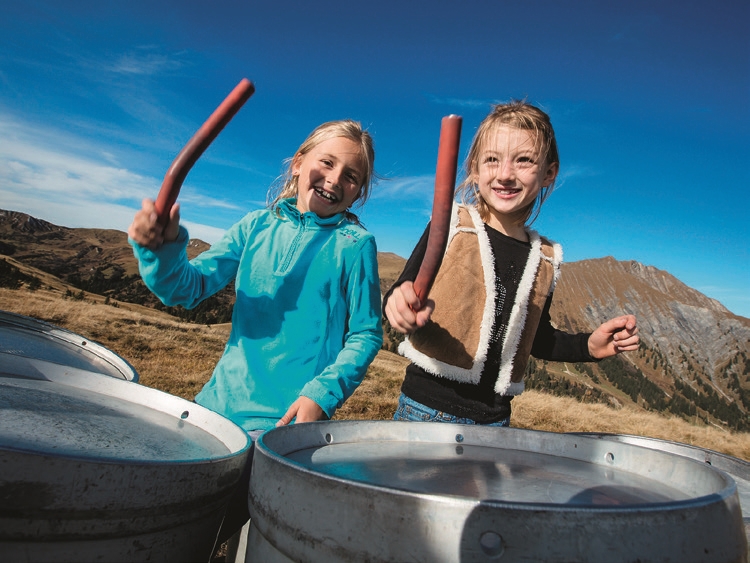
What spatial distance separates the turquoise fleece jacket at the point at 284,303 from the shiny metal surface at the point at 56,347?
49 centimetres

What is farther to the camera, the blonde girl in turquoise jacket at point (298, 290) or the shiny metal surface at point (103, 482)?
the blonde girl in turquoise jacket at point (298, 290)

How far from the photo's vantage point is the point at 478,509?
0.70 m

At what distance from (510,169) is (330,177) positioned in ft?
2.85

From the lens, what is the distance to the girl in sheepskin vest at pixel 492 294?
229cm

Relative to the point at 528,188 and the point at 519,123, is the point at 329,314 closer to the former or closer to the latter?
the point at 528,188

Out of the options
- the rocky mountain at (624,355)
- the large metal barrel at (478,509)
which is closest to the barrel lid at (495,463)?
the large metal barrel at (478,509)

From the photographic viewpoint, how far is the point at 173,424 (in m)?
1.40

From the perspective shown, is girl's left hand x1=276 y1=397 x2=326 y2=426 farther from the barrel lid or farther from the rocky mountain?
the rocky mountain

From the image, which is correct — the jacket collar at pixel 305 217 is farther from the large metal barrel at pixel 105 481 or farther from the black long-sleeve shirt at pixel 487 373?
the large metal barrel at pixel 105 481

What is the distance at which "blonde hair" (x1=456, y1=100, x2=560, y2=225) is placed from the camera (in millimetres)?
2498

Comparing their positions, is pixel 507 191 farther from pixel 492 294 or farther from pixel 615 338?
pixel 615 338

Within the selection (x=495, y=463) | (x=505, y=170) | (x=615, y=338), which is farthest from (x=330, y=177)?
(x=495, y=463)

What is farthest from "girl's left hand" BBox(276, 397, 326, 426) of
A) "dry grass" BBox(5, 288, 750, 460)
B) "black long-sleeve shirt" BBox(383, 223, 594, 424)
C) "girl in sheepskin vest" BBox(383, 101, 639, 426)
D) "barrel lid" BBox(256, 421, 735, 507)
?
"dry grass" BBox(5, 288, 750, 460)

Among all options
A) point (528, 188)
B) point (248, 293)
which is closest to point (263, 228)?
point (248, 293)
